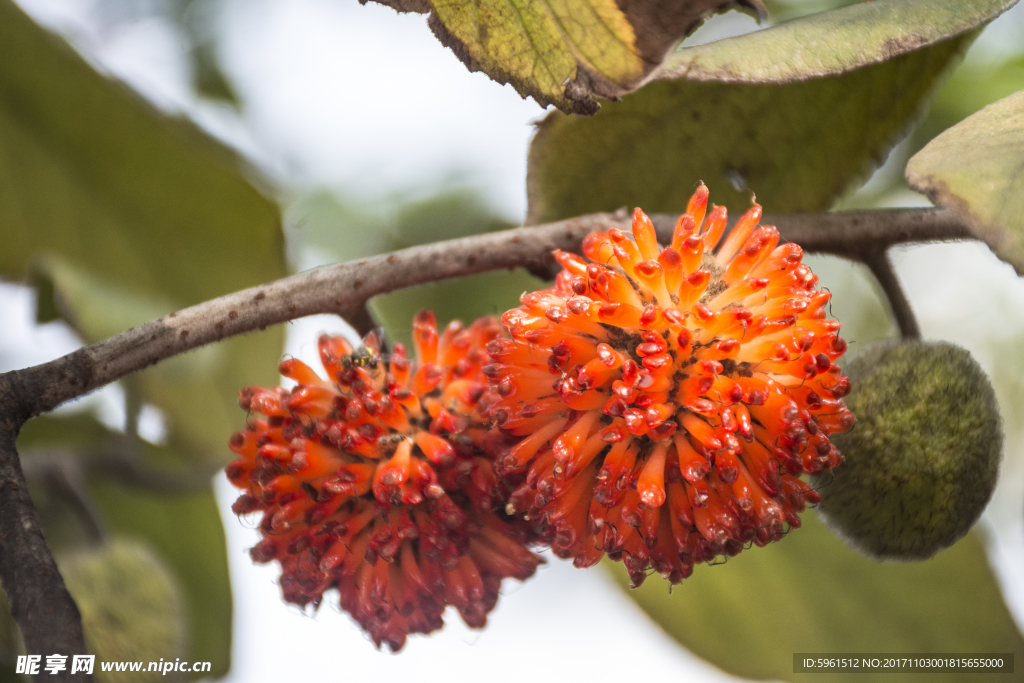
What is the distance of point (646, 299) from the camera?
905 mm

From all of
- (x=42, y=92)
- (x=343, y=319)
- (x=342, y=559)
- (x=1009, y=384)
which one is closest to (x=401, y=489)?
(x=342, y=559)

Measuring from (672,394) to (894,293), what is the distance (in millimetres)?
534

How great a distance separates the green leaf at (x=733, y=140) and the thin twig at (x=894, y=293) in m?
0.18

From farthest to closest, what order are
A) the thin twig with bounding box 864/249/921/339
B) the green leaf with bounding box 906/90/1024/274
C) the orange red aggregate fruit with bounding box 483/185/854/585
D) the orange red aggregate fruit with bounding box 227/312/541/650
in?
the thin twig with bounding box 864/249/921/339
the orange red aggregate fruit with bounding box 227/312/541/650
the orange red aggregate fruit with bounding box 483/185/854/585
the green leaf with bounding box 906/90/1024/274

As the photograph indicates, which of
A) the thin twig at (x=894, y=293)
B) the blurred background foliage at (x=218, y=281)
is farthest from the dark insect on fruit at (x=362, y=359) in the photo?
the thin twig at (x=894, y=293)

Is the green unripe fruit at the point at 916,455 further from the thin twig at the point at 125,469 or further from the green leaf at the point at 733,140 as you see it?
the thin twig at the point at 125,469

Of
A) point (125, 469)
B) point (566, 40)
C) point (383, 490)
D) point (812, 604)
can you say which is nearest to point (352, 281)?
point (383, 490)

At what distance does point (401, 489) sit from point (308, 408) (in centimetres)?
17

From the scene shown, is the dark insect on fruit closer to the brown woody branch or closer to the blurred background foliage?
the brown woody branch

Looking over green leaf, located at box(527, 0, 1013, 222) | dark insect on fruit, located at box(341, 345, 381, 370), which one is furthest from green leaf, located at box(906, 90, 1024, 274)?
dark insect on fruit, located at box(341, 345, 381, 370)

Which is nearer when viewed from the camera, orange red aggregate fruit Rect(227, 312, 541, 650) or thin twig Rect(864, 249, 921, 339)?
orange red aggregate fruit Rect(227, 312, 541, 650)

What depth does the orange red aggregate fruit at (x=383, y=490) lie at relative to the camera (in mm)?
994

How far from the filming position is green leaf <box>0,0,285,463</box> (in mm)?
1569

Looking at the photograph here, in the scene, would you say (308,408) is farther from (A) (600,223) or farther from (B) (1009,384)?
(B) (1009,384)
